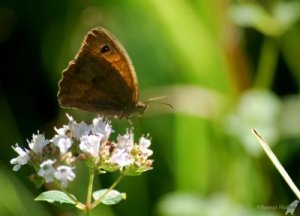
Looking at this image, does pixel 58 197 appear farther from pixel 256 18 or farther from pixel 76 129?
pixel 256 18

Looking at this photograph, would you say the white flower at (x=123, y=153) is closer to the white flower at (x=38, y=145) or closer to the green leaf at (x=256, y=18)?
the white flower at (x=38, y=145)

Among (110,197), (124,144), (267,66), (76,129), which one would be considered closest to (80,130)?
(76,129)

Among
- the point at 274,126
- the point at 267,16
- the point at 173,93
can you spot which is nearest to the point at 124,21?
the point at 173,93

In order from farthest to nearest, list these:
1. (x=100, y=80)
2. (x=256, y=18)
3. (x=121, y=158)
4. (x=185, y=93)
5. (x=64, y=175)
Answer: (x=185, y=93) < (x=256, y=18) < (x=100, y=80) < (x=121, y=158) < (x=64, y=175)

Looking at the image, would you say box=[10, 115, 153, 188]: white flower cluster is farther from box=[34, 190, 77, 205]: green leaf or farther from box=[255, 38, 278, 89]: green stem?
box=[255, 38, 278, 89]: green stem

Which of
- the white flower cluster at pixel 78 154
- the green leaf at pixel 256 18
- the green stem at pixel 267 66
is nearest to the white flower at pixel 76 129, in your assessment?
the white flower cluster at pixel 78 154
